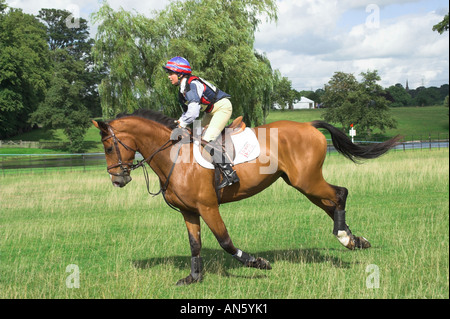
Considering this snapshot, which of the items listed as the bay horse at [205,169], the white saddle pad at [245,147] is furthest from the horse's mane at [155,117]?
the white saddle pad at [245,147]

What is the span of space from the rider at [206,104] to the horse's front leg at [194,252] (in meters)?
0.62

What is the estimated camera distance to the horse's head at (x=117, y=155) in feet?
20.5

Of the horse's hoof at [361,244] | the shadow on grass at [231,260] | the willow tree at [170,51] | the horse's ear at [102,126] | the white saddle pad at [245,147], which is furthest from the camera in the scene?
the willow tree at [170,51]

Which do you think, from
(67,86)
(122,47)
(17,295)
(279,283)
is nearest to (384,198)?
(279,283)

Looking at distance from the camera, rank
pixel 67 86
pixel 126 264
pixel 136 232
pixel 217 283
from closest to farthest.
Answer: pixel 217 283 < pixel 126 264 < pixel 136 232 < pixel 67 86

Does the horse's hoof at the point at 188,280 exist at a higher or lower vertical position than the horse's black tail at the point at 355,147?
lower

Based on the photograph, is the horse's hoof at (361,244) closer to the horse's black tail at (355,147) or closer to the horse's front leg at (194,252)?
the horse's black tail at (355,147)

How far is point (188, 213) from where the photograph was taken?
643cm

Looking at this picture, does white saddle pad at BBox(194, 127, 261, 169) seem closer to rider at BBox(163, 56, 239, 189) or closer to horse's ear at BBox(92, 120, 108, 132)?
rider at BBox(163, 56, 239, 189)

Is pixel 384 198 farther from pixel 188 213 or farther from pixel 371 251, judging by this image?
pixel 188 213

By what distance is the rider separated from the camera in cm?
616

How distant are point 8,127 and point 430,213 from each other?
43813 mm

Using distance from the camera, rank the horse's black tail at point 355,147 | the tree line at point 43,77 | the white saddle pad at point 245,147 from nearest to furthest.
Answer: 1. the white saddle pad at point 245,147
2. the horse's black tail at point 355,147
3. the tree line at point 43,77

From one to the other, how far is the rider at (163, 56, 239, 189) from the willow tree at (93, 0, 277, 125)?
18923 mm
